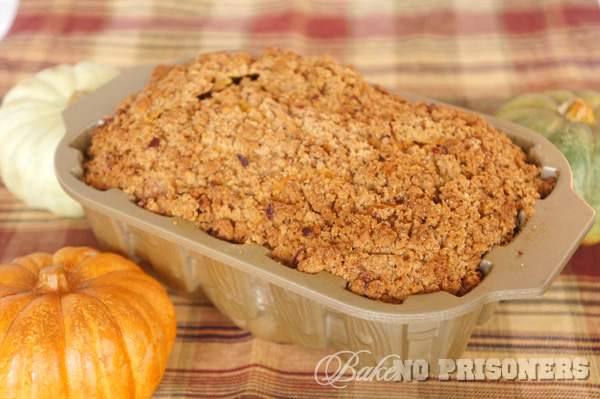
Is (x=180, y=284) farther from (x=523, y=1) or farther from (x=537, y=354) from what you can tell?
(x=523, y=1)

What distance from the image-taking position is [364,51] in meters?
2.84

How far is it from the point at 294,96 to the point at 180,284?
0.61m

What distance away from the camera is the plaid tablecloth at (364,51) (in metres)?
1.73

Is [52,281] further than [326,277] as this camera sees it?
Yes

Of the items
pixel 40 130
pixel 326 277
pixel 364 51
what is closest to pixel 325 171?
pixel 326 277

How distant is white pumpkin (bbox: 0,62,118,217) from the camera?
2.01 metres

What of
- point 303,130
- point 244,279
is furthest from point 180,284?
point 303,130

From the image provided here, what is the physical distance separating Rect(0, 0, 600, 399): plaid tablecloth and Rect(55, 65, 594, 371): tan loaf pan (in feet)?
0.70

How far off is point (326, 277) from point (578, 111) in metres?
1.13

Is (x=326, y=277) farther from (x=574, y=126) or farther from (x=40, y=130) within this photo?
(x=40, y=130)

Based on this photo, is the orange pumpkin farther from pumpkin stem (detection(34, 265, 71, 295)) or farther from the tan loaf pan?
the tan loaf pan

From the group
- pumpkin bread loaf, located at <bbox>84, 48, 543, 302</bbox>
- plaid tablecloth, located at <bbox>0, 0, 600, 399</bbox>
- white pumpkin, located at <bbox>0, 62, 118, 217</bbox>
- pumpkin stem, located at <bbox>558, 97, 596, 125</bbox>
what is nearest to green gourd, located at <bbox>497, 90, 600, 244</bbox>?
pumpkin stem, located at <bbox>558, 97, 596, 125</bbox>

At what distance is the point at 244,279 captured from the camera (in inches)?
58.0

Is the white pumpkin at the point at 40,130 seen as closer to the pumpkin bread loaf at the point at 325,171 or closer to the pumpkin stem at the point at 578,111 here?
the pumpkin bread loaf at the point at 325,171
